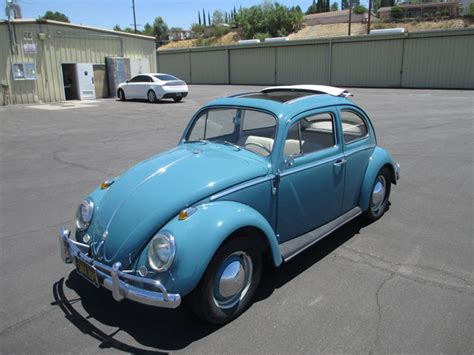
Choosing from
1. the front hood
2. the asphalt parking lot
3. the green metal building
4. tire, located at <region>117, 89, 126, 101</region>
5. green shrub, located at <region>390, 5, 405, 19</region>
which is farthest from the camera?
green shrub, located at <region>390, 5, 405, 19</region>

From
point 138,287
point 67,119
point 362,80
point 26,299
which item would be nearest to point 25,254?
point 26,299

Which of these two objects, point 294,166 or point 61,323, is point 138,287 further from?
point 294,166

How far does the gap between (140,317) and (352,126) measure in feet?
10.6

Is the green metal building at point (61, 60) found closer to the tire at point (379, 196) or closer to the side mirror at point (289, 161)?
the tire at point (379, 196)

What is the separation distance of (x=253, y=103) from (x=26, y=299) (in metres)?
2.79

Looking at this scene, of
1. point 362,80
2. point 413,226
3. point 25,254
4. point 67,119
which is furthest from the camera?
point 362,80

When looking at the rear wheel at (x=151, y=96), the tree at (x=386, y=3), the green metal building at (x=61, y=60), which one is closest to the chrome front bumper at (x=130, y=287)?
the rear wheel at (x=151, y=96)

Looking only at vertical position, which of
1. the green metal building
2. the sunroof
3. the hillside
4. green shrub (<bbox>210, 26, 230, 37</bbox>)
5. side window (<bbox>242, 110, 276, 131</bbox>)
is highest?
green shrub (<bbox>210, 26, 230, 37</bbox>)

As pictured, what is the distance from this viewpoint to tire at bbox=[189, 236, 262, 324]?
118 inches

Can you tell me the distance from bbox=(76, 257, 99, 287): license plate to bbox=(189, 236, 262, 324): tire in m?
0.75

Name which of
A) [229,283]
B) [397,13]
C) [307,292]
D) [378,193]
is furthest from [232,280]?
[397,13]

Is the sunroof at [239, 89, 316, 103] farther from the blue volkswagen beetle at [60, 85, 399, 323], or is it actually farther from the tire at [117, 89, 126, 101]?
the tire at [117, 89, 126, 101]

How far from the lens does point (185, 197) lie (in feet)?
10.4

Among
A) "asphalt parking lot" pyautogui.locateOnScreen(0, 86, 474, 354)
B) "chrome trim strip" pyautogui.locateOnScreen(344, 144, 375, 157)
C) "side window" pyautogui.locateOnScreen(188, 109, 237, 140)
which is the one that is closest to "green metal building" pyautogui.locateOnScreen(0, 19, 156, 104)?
"asphalt parking lot" pyautogui.locateOnScreen(0, 86, 474, 354)
